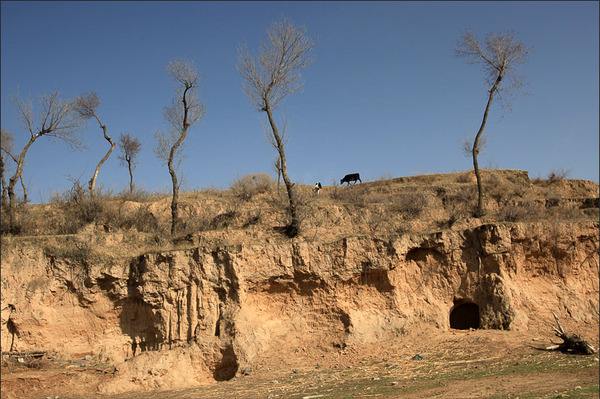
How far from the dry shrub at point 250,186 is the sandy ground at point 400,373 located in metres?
8.59

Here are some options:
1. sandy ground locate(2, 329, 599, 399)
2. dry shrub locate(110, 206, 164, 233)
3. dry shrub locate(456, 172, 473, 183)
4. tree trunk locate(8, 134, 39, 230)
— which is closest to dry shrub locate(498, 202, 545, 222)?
sandy ground locate(2, 329, 599, 399)

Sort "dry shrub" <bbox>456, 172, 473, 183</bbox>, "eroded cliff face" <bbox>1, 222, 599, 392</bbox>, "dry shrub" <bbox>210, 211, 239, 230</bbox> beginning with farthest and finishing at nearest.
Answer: "dry shrub" <bbox>456, 172, 473, 183</bbox> < "dry shrub" <bbox>210, 211, 239, 230</bbox> < "eroded cliff face" <bbox>1, 222, 599, 392</bbox>

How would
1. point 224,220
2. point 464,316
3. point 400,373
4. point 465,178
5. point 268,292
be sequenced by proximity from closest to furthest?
point 400,373 → point 268,292 → point 464,316 → point 224,220 → point 465,178

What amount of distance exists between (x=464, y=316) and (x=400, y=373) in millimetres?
5842

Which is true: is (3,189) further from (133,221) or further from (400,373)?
(400,373)

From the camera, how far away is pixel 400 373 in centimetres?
1689

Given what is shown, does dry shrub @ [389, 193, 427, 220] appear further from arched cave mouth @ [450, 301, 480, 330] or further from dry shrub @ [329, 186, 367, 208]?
arched cave mouth @ [450, 301, 480, 330]

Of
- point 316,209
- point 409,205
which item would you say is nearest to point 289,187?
point 316,209

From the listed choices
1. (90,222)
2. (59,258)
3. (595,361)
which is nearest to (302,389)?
(595,361)

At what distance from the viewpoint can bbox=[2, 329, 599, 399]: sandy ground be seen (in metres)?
14.6

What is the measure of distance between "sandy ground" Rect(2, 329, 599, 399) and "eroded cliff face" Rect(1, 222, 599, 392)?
690mm

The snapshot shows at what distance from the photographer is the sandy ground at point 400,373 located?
47.9ft

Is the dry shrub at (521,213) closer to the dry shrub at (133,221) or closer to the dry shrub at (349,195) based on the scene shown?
the dry shrub at (349,195)

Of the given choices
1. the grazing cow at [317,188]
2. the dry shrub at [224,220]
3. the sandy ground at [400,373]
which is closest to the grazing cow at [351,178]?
the grazing cow at [317,188]
